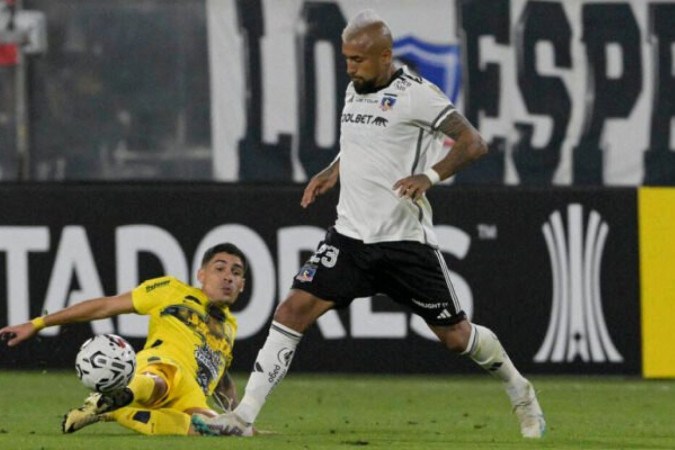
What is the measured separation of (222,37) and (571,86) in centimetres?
340

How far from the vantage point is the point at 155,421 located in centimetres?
973

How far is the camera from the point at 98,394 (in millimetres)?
9422

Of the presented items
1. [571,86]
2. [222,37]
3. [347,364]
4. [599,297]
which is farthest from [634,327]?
[222,37]

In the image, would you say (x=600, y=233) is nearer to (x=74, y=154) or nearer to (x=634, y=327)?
(x=634, y=327)

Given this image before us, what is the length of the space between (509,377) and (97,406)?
82.2 inches

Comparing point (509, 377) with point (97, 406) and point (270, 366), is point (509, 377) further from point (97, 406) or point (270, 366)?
point (97, 406)

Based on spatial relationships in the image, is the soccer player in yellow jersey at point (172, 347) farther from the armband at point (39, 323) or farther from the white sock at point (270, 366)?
the white sock at point (270, 366)

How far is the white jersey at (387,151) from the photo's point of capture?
962 cm

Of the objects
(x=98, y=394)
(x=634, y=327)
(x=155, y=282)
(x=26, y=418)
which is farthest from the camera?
(x=634, y=327)

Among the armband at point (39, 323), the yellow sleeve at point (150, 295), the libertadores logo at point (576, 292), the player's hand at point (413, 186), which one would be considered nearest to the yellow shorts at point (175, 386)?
the yellow sleeve at point (150, 295)

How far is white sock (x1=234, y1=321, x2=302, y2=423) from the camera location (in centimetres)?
951

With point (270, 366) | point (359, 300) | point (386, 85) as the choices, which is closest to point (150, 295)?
point (270, 366)

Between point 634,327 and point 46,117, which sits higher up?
point 46,117

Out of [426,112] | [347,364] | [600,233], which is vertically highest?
[426,112]
